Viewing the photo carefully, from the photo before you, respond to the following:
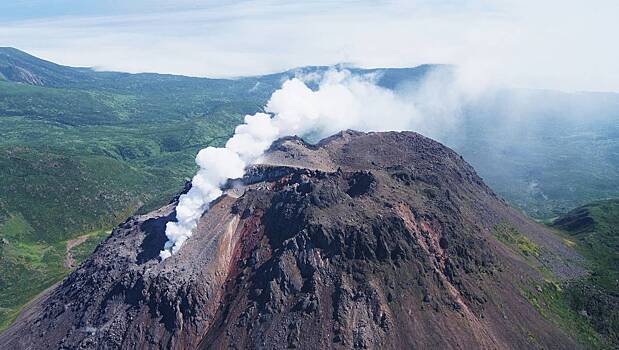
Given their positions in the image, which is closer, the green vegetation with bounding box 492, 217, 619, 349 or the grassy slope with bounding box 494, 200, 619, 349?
the green vegetation with bounding box 492, 217, 619, 349

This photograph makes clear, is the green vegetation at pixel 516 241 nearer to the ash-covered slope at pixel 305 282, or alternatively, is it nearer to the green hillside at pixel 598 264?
the ash-covered slope at pixel 305 282

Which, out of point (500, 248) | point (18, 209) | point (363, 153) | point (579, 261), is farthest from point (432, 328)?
point (18, 209)

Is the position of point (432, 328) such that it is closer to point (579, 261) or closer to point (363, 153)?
point (579, 261)

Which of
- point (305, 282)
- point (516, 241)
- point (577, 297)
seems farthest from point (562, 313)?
point (305, 282)

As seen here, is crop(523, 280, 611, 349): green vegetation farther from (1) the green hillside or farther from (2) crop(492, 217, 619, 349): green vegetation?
(1) the green hillside

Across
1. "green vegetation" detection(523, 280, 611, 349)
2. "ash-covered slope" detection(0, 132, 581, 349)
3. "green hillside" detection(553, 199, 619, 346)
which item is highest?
"ash-covered slope" detection(0, 132, 581, 349)

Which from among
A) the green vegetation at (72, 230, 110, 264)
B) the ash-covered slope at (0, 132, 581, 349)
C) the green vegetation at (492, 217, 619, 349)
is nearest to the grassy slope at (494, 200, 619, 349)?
the green vegetation at (492, 217, 619, 349)

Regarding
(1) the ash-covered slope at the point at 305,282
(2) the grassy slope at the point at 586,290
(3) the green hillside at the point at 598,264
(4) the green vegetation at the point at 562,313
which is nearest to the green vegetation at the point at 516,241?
(2) the grassy slope at the point at 586,290

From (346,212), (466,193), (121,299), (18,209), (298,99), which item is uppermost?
(298,99)
